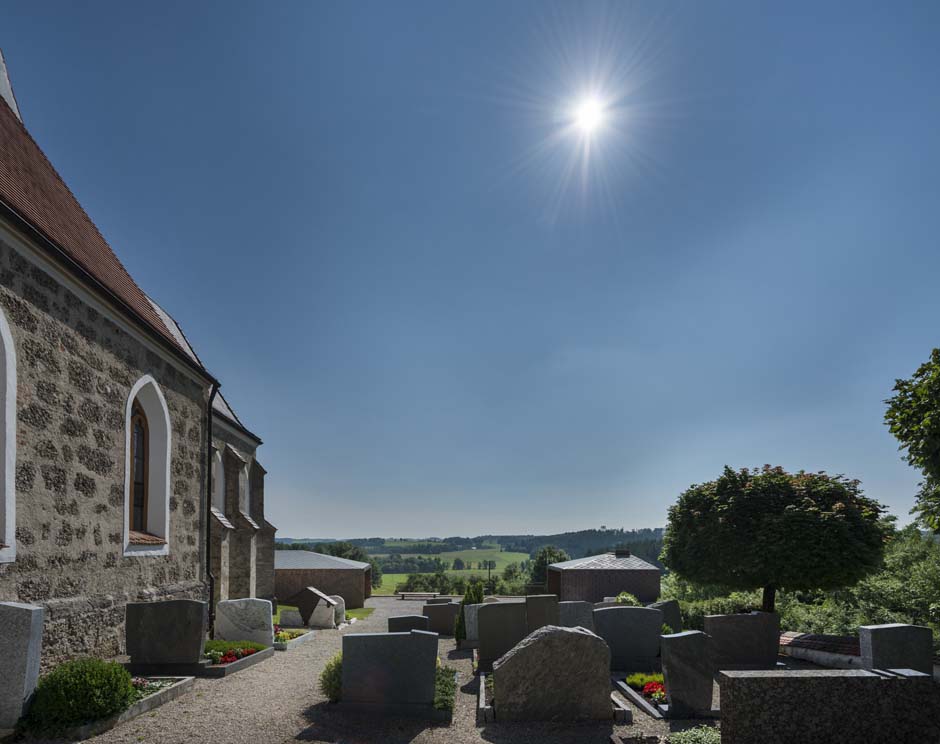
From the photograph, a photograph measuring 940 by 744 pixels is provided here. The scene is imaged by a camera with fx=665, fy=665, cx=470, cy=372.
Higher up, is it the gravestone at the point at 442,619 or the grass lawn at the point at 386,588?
the gravestone at the point at 442,619

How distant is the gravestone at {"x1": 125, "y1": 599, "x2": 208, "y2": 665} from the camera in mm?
11570

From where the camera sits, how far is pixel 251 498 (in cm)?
2772

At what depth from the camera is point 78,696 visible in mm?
8094

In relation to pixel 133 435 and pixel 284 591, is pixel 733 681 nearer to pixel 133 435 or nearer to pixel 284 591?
pixel 133 435

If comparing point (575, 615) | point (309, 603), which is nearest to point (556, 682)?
point (575, 615)

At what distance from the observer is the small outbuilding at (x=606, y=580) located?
3228cm

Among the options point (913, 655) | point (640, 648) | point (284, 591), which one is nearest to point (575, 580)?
point (284, 591)

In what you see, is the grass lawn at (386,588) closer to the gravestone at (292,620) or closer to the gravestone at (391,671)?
the gravestone at (292,620)

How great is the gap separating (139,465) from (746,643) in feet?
45.6

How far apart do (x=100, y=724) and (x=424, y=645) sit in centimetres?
416

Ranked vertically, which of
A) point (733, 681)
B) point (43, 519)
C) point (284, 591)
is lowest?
point (284, 591)

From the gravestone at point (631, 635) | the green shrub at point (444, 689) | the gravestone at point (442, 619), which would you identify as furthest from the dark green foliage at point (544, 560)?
the green shrub at point (444, 689)

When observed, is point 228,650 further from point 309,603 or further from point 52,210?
point 309,603

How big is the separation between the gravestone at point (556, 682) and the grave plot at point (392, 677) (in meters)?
0.98
